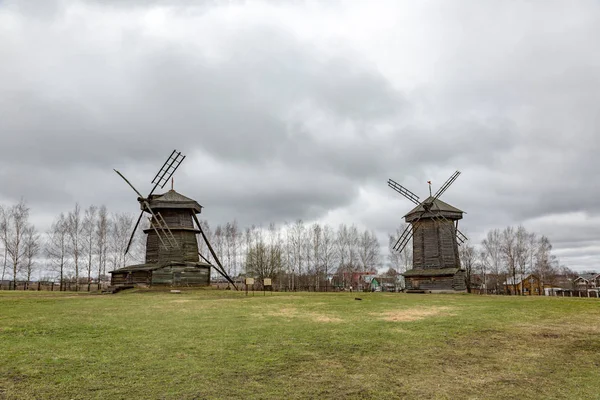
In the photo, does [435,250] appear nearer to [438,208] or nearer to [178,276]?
[438,208]

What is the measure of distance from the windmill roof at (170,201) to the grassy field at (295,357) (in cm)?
3163

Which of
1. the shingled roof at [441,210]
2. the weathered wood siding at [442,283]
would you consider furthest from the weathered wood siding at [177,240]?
the shingled roof at [441,210]

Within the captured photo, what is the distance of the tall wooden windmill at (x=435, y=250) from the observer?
55.5 meters

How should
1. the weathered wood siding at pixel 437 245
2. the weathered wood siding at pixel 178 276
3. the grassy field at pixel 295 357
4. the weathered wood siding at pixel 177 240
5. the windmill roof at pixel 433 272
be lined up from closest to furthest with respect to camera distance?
the grassy field at pixel 295 357 → the weathered wood siding at pixel 178 276 → the weathered wood siding at pixel 177 240 → the windmill roof at pixel 433 272 → the weathered wood siding at pixel 437 245

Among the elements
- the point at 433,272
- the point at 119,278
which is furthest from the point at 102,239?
the point at 433,272

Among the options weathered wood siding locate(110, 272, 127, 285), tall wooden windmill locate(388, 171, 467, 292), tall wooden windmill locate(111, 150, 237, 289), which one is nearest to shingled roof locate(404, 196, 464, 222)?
tall wooden windmill locate(388, 171, 467, 292)

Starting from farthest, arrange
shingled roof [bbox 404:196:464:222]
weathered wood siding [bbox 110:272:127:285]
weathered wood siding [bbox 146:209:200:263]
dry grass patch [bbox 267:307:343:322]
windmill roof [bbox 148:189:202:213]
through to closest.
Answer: shingled roof [bbox 404:196:464:222] → weathered wood siding [bbox 110:272:127:285] → windmill roof [bbox 148:189:202:213] → weathered wood siding [bbox 146:209:200:263] → dry grass patch [bbox 267:307:343:322]

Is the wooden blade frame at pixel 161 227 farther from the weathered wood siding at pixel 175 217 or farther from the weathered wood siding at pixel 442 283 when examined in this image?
the weathered wood siding at pixel 442 283

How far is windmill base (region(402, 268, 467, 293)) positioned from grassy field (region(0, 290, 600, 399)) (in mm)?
35178

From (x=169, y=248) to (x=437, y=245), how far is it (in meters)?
36.5

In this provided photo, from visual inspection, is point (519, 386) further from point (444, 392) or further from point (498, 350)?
point (498, 350)

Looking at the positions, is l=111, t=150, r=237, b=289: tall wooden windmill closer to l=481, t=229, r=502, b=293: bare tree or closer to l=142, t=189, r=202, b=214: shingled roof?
l=142, t=189, r=202, b=214: shingled roof

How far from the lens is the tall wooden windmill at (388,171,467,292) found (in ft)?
182

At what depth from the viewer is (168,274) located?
158 feet
